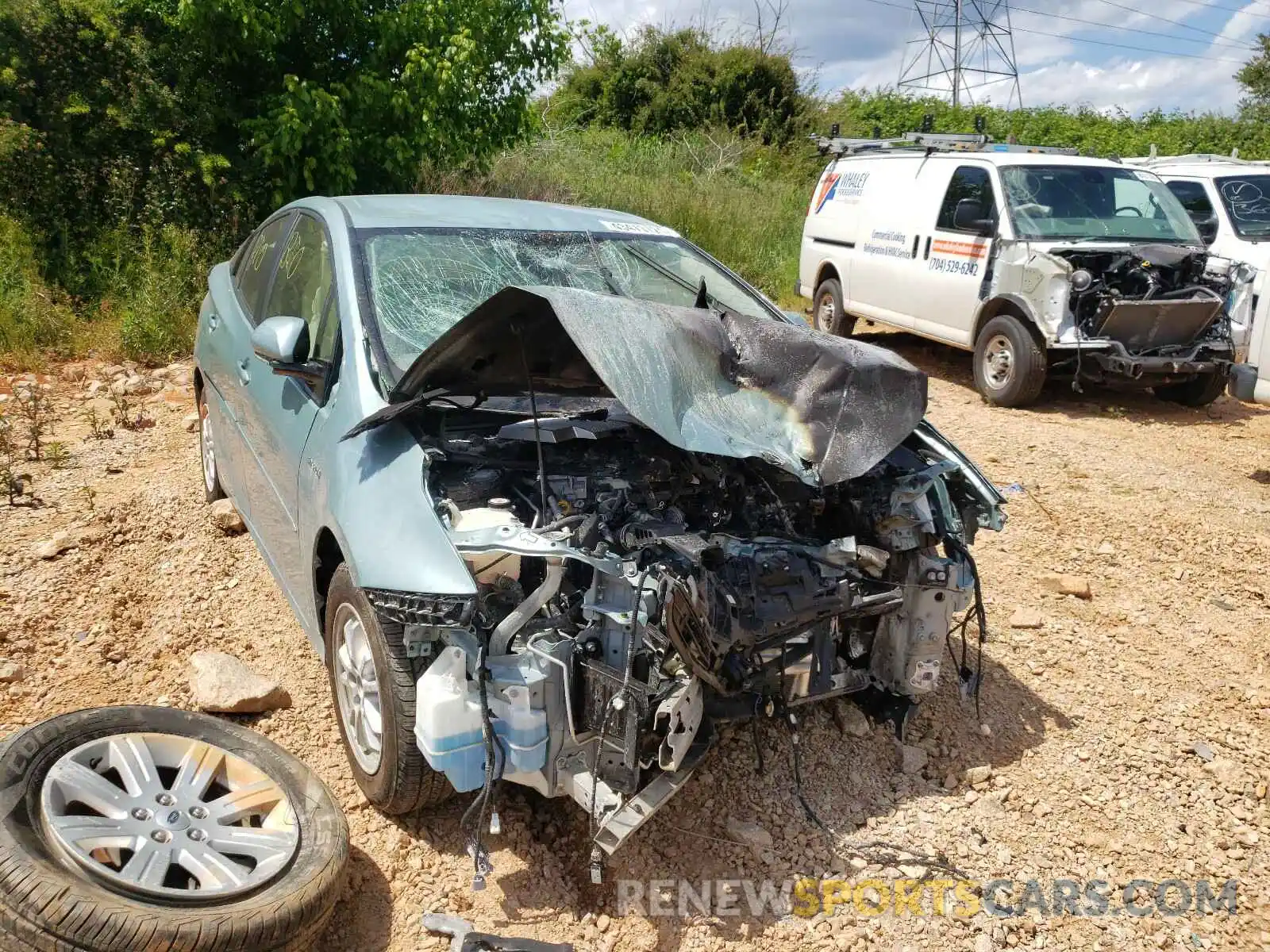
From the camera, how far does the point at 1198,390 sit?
324 inches

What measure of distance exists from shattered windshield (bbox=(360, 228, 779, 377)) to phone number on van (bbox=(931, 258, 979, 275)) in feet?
15.7

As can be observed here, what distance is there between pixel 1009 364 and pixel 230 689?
6.83 m

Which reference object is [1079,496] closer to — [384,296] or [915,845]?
[915,845]

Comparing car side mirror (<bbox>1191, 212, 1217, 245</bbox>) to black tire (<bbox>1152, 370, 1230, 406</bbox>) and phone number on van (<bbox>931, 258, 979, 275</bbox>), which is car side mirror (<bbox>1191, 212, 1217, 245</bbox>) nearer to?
black tire (<bbox>1152, 370, 1230, 406</bbox>)

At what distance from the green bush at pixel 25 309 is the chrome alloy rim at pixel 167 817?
606cm

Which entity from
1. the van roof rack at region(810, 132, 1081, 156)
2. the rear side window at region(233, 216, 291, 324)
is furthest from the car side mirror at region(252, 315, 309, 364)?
the van roof rack at region(810, 132, 1081, 156)

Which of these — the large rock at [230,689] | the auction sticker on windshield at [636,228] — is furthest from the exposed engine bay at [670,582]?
the auction sticker on windshield at [636,228]

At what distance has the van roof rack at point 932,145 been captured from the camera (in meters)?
9.25

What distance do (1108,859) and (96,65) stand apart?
9.54 metres

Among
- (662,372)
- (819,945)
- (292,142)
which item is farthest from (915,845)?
(292,142)

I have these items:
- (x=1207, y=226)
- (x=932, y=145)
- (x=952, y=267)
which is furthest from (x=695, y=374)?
(x=1207, y=226)

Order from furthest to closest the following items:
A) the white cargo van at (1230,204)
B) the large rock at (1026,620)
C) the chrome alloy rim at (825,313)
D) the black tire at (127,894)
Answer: the chrome alloy rim at (825,313), the white cargo van at (1230,204), the large rock at (1026,620), the black tire at (127,894)

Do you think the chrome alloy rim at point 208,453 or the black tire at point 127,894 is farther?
the chrome alloy rim at point 208,453

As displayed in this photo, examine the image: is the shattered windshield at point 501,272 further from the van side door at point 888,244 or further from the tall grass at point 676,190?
the tall grass at point 676,190
